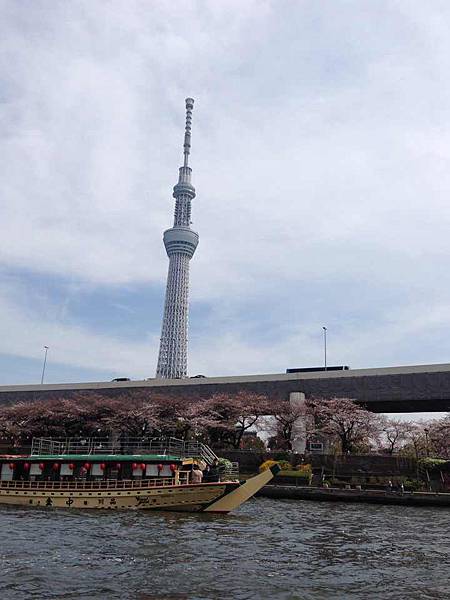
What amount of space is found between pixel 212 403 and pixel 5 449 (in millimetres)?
29543

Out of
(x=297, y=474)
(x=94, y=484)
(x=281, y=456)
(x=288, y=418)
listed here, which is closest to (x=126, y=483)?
(x=94, y=484)

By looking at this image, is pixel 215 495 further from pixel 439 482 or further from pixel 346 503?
pixel 439 482

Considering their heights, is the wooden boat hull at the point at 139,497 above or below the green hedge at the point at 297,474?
below

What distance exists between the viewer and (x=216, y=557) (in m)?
20.4

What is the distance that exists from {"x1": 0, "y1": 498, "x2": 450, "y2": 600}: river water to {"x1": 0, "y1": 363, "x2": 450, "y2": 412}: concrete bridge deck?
38.3 m

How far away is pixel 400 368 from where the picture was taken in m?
70.8

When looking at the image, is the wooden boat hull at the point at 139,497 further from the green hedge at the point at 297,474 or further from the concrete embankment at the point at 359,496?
the green hedge at the point at 297,474

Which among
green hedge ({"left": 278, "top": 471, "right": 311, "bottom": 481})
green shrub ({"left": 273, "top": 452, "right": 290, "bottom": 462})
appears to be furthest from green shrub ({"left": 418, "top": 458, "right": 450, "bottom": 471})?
green shrub ({"left": 273, "top": 452, "right": 290, "bottom": 462})

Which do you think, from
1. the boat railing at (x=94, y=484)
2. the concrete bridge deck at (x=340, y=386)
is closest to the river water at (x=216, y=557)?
the boat railing at (x=94, y=484)

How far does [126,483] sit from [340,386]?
43.2 meters

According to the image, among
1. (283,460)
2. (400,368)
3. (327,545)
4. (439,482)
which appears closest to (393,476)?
(439,482)

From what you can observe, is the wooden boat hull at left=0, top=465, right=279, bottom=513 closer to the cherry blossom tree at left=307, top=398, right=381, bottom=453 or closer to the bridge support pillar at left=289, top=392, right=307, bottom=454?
the cherry blossom tree at left=307, top=398, right=381, bottom=453

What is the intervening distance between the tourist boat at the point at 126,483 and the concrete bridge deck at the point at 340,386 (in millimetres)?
37689

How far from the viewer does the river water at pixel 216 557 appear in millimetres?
16016
